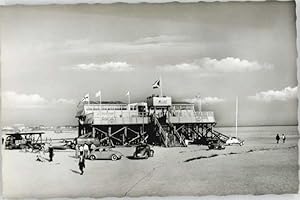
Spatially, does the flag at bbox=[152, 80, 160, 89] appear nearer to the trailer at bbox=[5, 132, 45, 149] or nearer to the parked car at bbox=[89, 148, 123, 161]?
the parked car at bbox=[89, 148, 123, 161]

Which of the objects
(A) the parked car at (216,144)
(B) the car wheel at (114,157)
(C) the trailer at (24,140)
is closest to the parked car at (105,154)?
Result: (B) the car wheel at (114,157)

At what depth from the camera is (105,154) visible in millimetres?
1859

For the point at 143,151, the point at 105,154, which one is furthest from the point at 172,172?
the point at 105,154

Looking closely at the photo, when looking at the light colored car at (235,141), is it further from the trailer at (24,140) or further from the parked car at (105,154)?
the trailer at (24,140)

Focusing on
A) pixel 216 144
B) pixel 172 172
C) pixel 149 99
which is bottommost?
pixel 172 172

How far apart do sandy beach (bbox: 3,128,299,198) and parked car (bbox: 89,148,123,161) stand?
17mm

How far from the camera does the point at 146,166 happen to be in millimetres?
1869

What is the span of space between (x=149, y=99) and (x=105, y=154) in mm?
267

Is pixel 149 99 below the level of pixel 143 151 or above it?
above

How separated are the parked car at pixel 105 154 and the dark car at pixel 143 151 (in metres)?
0.06

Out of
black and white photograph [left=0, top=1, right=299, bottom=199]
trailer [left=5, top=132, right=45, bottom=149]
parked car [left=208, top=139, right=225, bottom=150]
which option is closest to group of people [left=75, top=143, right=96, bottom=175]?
black and white photograph [left=0, top=1, right=299, bottom=199]

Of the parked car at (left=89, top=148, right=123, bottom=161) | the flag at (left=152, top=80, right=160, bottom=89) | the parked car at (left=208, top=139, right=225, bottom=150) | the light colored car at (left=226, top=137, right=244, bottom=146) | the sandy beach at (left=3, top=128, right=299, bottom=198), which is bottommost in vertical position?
the sandy beach at (left=3, top=128, right=299, bottom=198)

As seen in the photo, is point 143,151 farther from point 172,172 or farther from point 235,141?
point 235,141

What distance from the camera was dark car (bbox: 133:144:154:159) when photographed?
1.87 m
